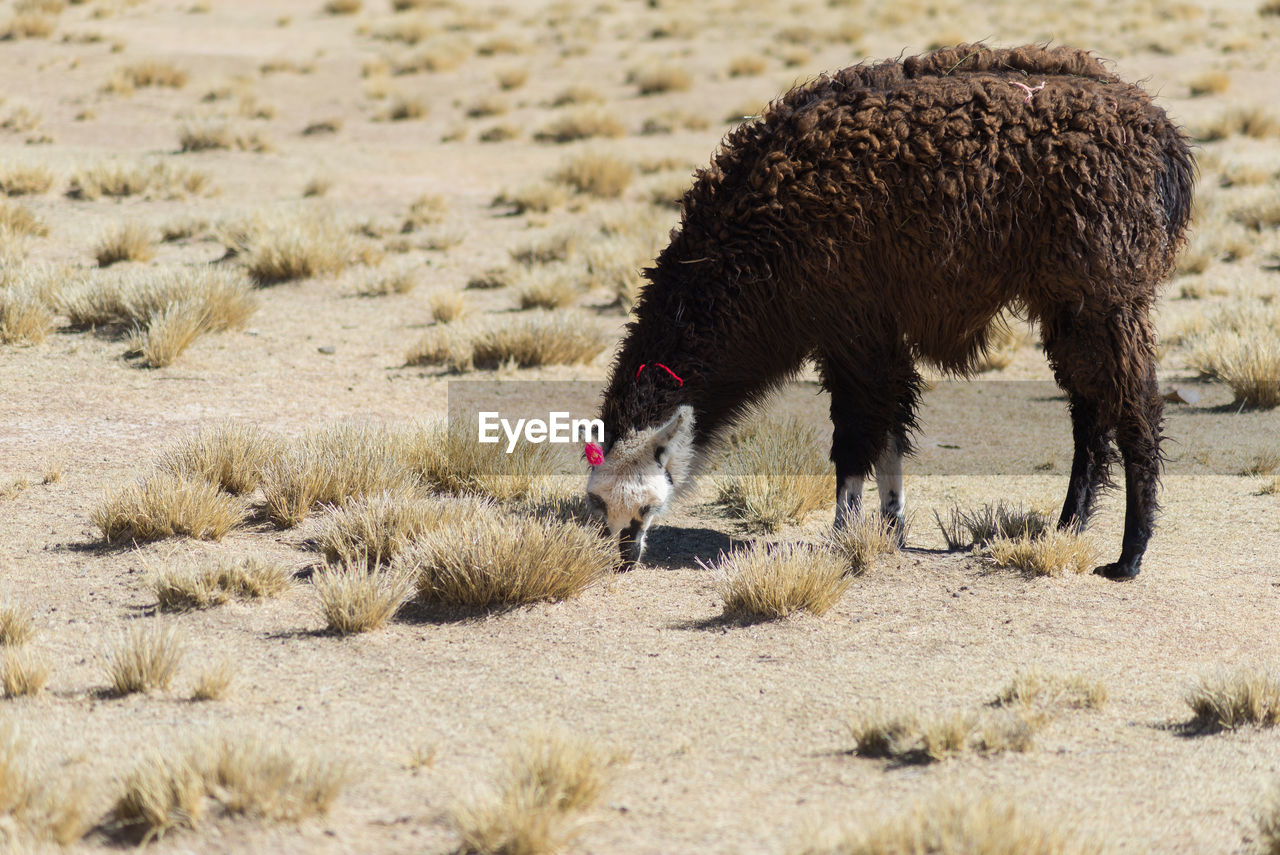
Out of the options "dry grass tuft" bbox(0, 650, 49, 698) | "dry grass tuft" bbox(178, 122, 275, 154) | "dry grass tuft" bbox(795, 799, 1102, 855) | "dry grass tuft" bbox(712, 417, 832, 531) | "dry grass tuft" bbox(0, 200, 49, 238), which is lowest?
"dry grass tuft" bbox(712, 417, 832, 531)

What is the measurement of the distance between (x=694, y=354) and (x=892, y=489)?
1.52 meters

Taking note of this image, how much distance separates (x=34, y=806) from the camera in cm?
410

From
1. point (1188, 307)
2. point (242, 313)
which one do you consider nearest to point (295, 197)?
point (242, 313)

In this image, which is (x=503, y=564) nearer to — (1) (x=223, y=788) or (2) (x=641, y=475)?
(2) (x=641, y=475)

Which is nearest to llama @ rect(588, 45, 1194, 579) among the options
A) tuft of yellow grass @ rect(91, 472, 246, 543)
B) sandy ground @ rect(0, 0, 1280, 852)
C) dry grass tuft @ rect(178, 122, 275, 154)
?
sandy ground @ rect(0, 0, 1280, 852)

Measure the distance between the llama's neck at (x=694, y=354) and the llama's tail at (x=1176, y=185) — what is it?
197 centimetres

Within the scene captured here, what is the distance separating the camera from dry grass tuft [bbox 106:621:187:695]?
16.7 ft

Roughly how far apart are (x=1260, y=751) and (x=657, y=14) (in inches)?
1300

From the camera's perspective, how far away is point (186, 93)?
2370 cm

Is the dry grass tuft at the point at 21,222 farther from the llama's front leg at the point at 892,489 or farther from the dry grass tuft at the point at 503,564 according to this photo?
the llama's front leg at the point at 892,489

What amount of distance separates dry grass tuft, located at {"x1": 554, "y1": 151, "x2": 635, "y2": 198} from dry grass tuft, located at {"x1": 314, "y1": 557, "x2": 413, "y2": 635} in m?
12.8

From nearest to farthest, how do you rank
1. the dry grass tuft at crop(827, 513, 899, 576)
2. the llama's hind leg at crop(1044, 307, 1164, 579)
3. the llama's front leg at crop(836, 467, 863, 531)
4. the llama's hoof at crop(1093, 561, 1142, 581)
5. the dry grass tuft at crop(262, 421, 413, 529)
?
the llama's hind leg at crop(1044, 307, 1164, 579), the llama's hoof at crop(1093, 561, 1142, 581), the dry grass tuft at crop(827, 513, 899, 576), the llama's front leg at crop(836, 467, 863, 531), the dry grass tuft at crop(262, 421, 413, 529)

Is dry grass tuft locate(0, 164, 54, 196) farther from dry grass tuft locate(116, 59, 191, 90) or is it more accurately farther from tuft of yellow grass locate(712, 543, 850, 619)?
tuft of yellow grass locate(712, 543, 850, 619)

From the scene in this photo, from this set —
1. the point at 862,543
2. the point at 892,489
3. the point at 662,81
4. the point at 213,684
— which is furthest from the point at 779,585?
the point at 662,81
